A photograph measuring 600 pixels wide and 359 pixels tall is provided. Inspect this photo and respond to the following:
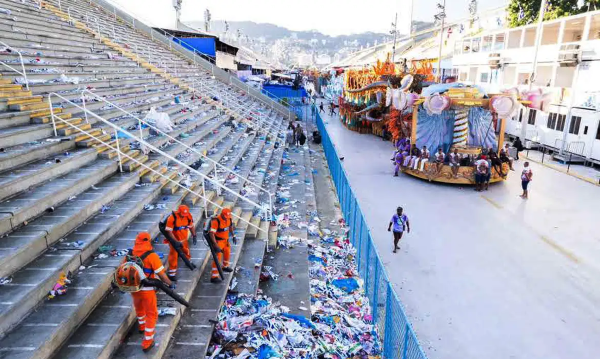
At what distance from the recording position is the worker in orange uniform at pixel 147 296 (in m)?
4.42

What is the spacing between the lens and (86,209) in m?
5.99

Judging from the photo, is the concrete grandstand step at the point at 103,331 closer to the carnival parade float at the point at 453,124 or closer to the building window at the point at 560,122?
the carnival parade float at the point at 453,124

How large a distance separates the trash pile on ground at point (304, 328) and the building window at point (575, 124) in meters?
16.9

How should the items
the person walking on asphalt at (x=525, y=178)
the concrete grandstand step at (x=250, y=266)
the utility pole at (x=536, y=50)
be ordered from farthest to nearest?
1. the utility pole at (x=536, y=50)
2. the person walking on asphalt at (x=525, y=178)
3. the concrete grandstand step at (x=250, y=266)

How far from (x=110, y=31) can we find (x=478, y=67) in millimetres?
25479

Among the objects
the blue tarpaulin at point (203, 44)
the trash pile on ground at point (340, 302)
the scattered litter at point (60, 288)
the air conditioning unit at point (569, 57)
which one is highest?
the blue tarpaulin at point (203, 44)

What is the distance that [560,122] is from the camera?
1945 cm

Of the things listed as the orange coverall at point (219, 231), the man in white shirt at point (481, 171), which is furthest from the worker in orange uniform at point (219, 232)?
the man in white shirt at point (481, 171)

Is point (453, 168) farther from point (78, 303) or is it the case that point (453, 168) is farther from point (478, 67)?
point (478, 67)

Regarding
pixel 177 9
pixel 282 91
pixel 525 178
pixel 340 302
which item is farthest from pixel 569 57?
pixel 177 9

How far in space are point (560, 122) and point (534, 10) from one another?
1524 centimetres

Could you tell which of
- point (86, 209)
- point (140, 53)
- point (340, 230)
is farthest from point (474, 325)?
point (140, 53)

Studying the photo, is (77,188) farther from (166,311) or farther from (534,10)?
(534,10)

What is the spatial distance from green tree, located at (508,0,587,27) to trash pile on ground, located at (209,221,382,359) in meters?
29.5
